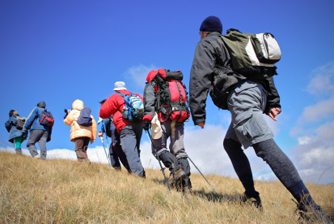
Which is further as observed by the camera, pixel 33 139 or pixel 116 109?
pixel 33 139

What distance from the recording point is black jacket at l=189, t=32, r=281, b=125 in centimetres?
226

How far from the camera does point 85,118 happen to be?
6801mm

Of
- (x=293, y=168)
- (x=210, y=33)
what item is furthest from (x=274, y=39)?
(x=293, y=168)

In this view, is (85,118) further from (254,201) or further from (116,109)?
(254,201)

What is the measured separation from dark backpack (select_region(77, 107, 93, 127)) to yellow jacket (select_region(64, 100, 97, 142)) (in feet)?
0.49

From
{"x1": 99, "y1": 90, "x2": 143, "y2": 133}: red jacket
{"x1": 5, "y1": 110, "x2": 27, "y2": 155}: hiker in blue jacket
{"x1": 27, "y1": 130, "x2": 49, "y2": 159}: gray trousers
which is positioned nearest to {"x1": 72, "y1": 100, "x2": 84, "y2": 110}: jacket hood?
{"x1": 27, "y1": 130, "x2": 49, "y2": 159}: gray trousers

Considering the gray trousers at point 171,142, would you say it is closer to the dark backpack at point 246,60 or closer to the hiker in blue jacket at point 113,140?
the dark backpack at point 246,60

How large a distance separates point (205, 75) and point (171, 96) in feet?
5.29

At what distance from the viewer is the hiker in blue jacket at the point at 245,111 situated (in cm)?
189

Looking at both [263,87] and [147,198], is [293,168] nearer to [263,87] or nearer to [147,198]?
[263,87]

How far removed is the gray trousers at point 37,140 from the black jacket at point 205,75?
294 inches

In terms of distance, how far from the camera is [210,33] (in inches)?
105

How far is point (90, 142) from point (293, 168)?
6.53m

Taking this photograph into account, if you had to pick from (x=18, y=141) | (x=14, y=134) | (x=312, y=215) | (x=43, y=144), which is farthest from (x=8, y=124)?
(x=312, y=215)
